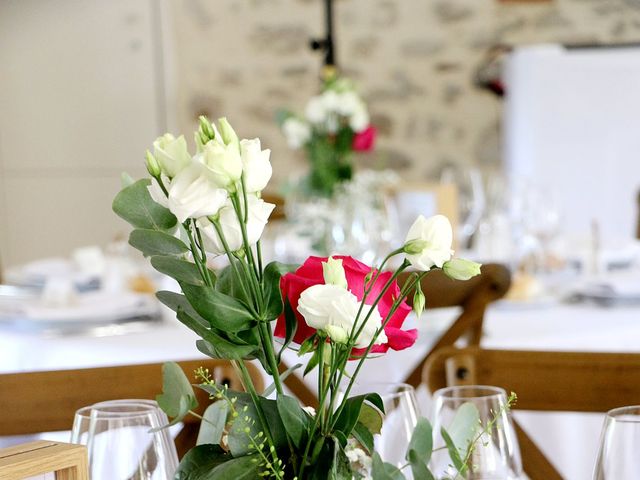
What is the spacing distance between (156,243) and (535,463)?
689mm

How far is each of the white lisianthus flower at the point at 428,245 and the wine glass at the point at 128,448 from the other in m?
0.27

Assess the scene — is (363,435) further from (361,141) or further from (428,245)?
(361,141)

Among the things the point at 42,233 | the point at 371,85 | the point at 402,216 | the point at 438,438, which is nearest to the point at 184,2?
the point at 371,85

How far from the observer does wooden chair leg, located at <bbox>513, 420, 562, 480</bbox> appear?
3.85ft

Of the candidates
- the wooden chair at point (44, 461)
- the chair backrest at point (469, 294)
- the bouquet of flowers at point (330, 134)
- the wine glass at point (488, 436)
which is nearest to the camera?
the wooden chair at point (44, 461)

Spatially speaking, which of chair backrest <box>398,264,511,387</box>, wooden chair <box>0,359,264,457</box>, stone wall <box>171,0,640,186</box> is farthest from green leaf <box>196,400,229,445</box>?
stone wall <box>171,0,640,186</box>

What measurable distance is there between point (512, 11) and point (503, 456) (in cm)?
537

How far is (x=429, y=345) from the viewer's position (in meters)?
1.87

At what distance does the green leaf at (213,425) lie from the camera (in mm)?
697

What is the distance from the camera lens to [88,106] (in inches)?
239

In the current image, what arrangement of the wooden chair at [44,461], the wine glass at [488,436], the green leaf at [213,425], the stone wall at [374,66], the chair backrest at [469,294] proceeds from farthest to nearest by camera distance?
the stone wall at [374,66] → the chair backrest at [469,294] → the wine glass at [488,436] → the green leaf at [213,425] → the wooden chair at [44,461]

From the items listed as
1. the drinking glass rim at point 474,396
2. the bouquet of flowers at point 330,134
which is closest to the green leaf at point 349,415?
the drinking glass rim at point 474,396

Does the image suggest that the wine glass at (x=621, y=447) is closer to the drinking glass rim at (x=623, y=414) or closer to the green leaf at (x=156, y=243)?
the drinking glass rim at (x=623, y=414)

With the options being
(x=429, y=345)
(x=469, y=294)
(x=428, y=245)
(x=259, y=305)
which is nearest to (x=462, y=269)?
(x=428, y=245)
